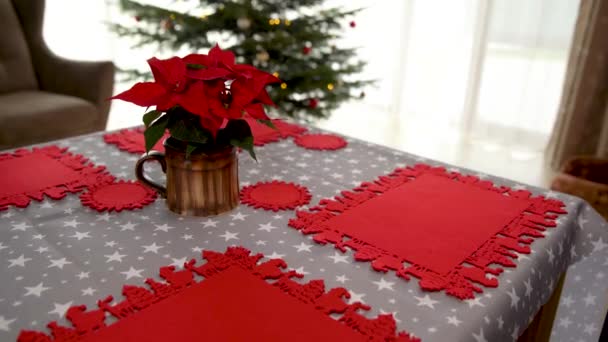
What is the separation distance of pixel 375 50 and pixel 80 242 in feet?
10.7

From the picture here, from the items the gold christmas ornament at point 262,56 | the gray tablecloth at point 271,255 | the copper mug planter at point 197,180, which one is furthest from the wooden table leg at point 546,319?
the gold christmas ornament at point 262,56

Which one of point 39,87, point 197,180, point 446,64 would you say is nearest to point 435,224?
point 197,180

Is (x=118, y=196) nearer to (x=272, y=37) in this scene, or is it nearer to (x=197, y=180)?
(x=197, y=180)

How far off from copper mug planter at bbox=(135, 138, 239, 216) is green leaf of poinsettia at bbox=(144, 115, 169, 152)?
4 cm

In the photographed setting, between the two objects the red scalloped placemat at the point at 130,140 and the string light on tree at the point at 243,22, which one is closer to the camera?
the red scalloped placemat at the point at 130,140

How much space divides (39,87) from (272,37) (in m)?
1.25

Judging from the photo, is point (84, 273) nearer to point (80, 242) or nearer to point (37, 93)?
point (80, 242)

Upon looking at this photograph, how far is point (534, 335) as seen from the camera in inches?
39.8

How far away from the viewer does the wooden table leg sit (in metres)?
1.00

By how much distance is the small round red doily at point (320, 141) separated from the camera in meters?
1.26

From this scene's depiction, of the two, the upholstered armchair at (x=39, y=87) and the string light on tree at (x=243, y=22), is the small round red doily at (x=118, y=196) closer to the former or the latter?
the upholstered armchair at (x=39, y=87)

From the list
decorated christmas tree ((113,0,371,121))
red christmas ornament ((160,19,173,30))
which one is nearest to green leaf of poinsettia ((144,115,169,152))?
decorated christmas tree ((113,0,371,121))

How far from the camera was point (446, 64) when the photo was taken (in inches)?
133

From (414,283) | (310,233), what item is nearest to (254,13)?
(310,233)
